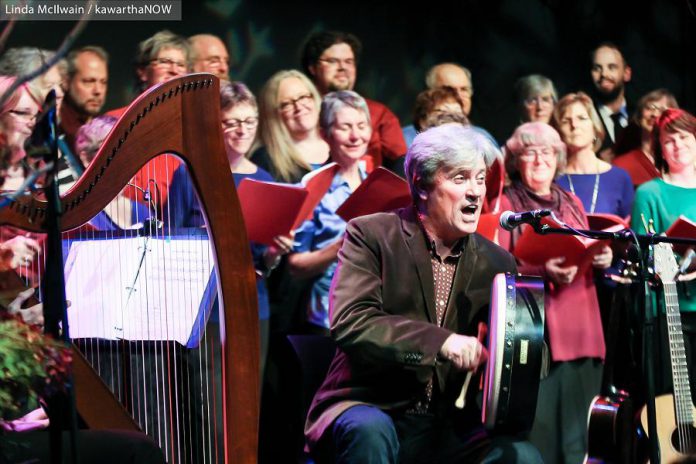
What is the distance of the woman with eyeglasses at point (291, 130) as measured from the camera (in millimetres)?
4938

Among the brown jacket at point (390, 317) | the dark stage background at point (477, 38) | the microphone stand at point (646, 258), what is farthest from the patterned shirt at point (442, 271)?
the dark stage background at point (477, 38)

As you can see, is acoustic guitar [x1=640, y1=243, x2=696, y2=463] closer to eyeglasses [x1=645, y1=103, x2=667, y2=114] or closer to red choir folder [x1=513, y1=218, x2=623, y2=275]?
red choir folder [x1=513, y1=218, x2=623, y2=275]

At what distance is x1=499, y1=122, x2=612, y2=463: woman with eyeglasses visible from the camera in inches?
170

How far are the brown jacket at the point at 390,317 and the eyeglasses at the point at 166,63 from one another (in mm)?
2029

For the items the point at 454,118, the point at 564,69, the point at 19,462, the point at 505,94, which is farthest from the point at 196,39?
the point at 19,462

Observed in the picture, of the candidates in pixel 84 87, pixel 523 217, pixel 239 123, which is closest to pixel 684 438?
pixel 523 217

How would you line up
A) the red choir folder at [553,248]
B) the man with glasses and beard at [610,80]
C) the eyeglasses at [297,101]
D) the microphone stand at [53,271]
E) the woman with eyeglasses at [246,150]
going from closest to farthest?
the microphone stand at [53,271] → the red choir folder at [553,248] → the woman with eyeglasses at [246,150] → the eyeglasses at [297,101] → the man with glasses and beard at [610,80]

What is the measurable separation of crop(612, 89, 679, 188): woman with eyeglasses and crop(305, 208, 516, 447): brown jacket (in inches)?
99.8

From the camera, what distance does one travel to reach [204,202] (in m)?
2.79

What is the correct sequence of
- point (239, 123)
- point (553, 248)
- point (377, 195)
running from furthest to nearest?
1. point (239, 123)
2. point (553, 248)
3. point (377, 195)

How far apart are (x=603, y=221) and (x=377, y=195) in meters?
1.02

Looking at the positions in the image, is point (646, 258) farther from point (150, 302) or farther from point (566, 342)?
point (150, 302)

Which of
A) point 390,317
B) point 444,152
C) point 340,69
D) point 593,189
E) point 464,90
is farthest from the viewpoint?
point 464,90

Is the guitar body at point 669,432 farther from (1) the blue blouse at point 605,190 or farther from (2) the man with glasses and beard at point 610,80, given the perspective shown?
(2) the man with glasses and beard at point 610,80
